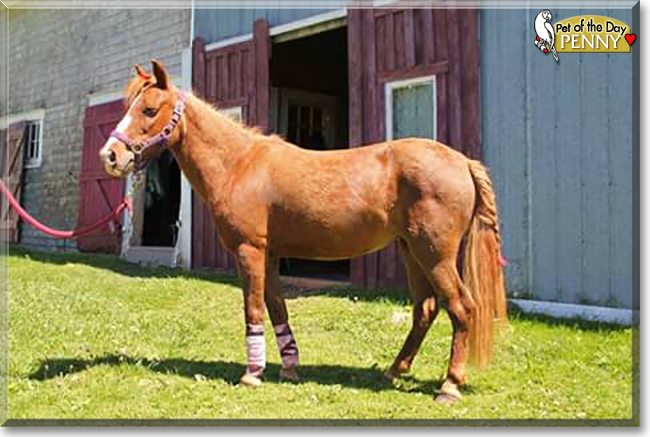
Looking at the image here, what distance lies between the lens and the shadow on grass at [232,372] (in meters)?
3.87

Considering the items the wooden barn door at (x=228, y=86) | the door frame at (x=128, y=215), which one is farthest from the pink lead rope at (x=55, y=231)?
the wooden barn door at (x=228, y=86)

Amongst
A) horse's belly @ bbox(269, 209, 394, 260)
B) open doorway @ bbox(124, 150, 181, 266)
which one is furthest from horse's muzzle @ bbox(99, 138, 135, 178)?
open doorway @ bbox(124, 150, 181, 266)

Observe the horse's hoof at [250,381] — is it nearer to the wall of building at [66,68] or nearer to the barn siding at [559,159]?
the barn siding at [559,159]

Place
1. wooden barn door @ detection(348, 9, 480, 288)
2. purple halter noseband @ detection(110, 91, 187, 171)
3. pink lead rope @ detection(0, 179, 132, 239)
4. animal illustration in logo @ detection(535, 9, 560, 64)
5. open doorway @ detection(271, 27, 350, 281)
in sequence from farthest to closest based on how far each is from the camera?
open doorway @ detection(271, 27, 350, 281) < pink lead rope @ detection(0, 179, 132, 239) < wooden barn door @ detection(348, 9, 480, 288) < animal illustration in logo @ detection(535, 9, 560, 64) < purple halter noseband @ detection(110, 91, 187, 171)

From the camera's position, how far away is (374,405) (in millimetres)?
3455

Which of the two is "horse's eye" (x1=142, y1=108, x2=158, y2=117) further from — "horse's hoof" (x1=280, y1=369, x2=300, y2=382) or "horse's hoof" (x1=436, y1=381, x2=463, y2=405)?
"horse's hoof" (x1=436, y1=381, x2=463, y2=405)

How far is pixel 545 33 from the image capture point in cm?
568

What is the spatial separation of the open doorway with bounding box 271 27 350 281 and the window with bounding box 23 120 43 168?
240 inches

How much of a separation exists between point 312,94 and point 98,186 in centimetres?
Answer: 436

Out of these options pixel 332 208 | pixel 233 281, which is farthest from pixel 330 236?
pixel 233 281

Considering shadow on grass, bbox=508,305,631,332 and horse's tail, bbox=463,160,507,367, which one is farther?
shadow on grass, bbox=508,305,631,332

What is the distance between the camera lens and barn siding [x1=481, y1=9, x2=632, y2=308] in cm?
537

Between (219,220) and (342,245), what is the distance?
0.80 meters

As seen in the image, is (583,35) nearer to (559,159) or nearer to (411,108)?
(559,159)
